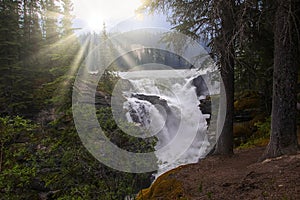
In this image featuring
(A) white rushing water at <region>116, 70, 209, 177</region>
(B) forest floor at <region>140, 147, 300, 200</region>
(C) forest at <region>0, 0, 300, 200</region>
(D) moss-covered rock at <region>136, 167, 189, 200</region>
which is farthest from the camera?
(A) white rushing water at <region>116, 70, 209, 177</region>

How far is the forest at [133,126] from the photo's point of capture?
4262 mm

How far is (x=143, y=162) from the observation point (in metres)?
4.10

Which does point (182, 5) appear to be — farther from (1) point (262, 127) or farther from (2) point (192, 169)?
(1) point (262, 127)

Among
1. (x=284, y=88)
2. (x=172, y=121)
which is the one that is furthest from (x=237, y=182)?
(x=172, y=121)

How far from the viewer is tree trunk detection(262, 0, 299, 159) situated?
5395 mm

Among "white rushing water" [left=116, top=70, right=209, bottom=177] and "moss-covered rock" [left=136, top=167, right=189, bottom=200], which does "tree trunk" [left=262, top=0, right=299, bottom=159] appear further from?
"white rushing water" [left=116, top=70, right=209, bottom=177]

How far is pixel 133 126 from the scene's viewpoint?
4391 millimetres

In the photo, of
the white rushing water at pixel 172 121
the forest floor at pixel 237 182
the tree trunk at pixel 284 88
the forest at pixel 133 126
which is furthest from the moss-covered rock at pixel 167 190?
the white rushing water at pixel 172 121

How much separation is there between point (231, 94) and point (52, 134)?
5191 millimetres

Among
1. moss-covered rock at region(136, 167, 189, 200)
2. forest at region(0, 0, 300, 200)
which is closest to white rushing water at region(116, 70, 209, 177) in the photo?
forest at region(0, 0, 300, 200)

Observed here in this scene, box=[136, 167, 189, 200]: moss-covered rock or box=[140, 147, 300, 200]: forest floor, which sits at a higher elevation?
box=[140, 147, 300, 200]: forest floor

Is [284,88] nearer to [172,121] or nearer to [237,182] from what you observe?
[237,182]

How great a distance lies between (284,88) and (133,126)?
140 inches

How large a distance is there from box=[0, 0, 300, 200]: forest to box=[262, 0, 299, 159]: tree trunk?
0.02m
